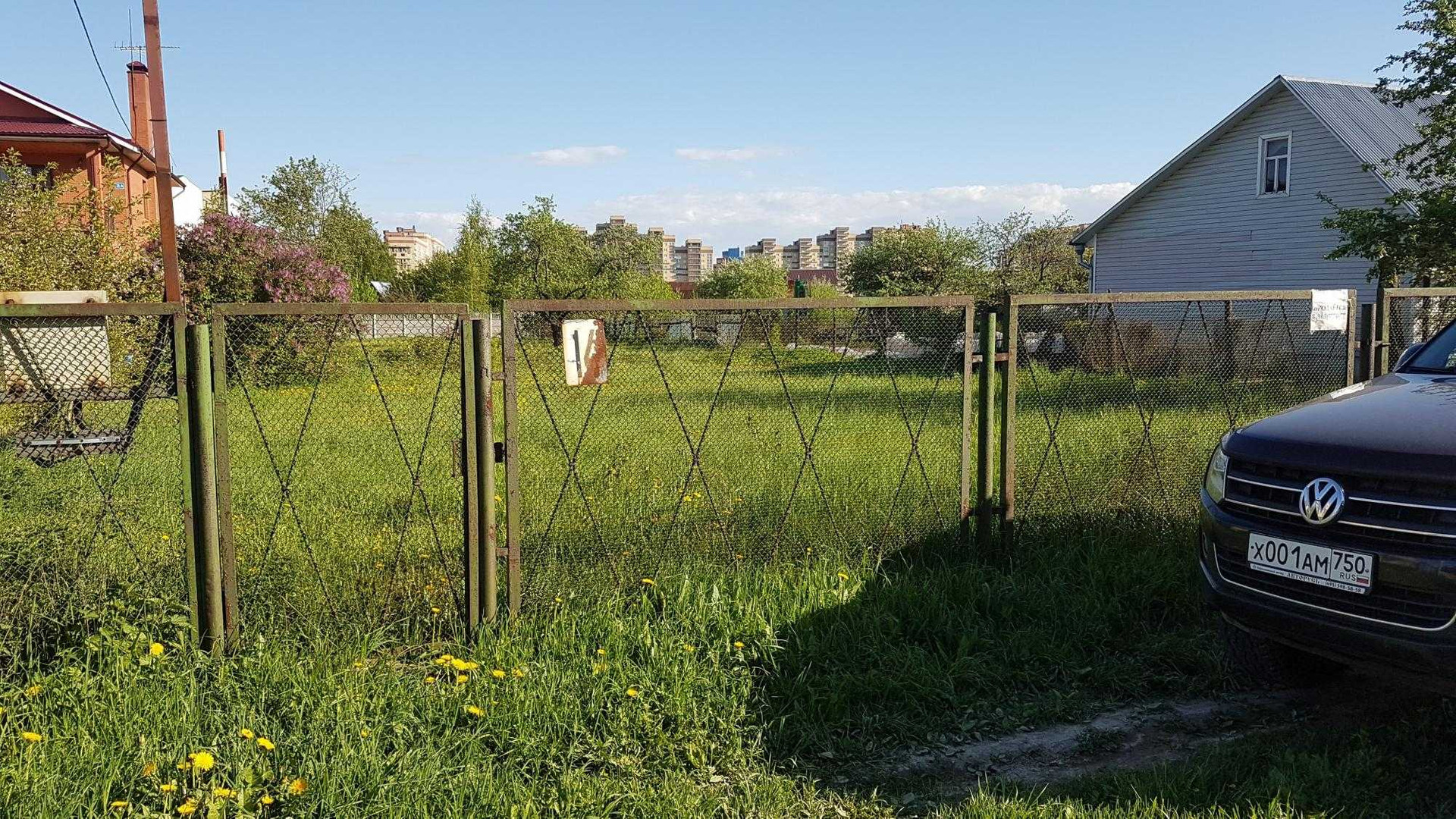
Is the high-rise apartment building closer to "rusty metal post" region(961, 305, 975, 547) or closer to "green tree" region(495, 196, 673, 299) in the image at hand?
"green tree" region(495, 196, 673, 299)

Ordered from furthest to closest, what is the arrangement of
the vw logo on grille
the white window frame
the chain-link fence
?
1. the white window frame
2. the chain-link fence
3. the vw logo on grille

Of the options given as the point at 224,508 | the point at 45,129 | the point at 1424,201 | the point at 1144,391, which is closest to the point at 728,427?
the point at 1144,391

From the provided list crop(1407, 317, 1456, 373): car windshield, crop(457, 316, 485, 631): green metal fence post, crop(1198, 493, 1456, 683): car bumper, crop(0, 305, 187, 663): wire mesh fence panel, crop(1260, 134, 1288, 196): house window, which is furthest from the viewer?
crop(1260, 134, 1288, 196): house window

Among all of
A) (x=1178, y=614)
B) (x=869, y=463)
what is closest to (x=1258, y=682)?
(x=1178, y=614)

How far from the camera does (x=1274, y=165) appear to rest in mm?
20344

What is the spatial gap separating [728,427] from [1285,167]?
18.4 m

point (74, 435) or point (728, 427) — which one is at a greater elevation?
point (74, 435)

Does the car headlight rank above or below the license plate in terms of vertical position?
above

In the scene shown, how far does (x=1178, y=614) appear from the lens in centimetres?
481

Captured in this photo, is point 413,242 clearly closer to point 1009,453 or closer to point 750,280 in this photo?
point 750,280

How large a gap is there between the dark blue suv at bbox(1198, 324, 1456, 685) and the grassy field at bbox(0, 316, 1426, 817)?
1.44ft

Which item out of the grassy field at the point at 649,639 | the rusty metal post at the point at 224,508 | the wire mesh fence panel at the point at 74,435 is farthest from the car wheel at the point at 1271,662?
the wire mesh fence panel at the point at 74,435

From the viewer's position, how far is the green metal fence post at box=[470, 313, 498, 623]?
13.6 feet

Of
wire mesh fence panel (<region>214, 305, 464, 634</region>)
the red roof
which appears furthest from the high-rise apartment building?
wire mesh fence panel (<region>214, 305, 464, 634</region>)
